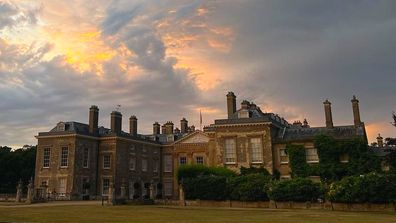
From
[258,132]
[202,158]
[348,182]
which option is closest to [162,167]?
[202,158]

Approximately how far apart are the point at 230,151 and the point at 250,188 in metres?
10.8

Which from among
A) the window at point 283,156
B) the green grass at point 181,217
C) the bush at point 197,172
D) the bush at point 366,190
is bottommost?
the green grass at point 181,217

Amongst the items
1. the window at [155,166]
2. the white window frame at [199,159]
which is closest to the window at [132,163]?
the window at [155,166]

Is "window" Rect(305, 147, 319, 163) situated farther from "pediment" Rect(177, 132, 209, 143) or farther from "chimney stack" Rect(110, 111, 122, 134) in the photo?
"chimney stack" Rect(110, 111, 122, 134)

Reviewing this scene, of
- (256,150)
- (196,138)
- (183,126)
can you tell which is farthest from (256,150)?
(183,126)

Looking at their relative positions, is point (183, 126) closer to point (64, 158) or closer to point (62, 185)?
point (64, 158)

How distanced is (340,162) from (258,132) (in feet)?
27.0

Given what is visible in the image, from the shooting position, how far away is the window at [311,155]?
39.8 metres

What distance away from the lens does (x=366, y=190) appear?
27.2m

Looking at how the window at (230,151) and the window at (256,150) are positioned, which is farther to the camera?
the window at (230,151)

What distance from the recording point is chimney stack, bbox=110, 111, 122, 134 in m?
49.2

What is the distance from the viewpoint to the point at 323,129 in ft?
136

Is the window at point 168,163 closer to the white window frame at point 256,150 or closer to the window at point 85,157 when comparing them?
the window at point 85,157

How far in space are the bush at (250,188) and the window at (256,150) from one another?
8.41 metres
